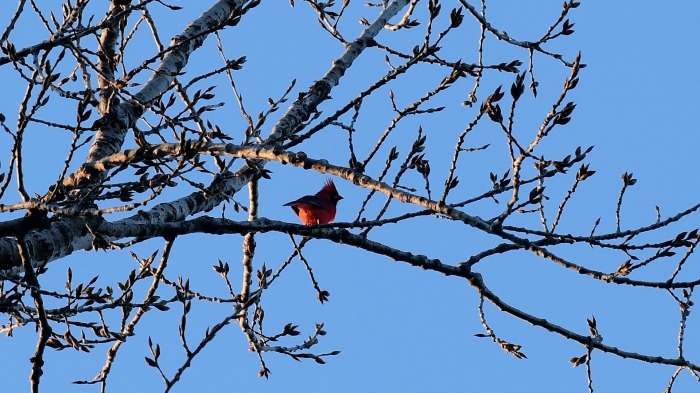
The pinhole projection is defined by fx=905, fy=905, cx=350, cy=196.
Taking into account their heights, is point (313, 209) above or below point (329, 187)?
below

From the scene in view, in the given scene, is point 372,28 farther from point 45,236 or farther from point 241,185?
point 45,236

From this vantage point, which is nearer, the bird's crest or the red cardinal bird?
the red cardinal bird

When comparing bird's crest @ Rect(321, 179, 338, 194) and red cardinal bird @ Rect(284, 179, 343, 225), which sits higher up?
bird's crest @ Rect(321, 179, 338, 194)

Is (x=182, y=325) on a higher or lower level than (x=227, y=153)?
lower

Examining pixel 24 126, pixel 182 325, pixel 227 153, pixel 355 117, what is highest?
pixel 355 117

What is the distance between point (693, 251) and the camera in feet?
12.4

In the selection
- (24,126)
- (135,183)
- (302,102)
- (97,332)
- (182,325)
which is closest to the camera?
(24,126)

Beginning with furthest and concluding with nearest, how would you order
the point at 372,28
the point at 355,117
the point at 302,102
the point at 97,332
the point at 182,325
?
the point at 372,28 → the point at 302,102 → the point at 97,332 → the point at 355,117 → the point at 182,325

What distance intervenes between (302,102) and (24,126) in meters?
2.94

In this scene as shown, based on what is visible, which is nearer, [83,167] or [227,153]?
[227,153]

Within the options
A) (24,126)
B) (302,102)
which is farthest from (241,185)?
(24,126)

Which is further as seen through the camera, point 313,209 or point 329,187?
point 329,187

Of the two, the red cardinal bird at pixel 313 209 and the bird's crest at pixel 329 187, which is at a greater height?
the bird's crest at pixel 329 187

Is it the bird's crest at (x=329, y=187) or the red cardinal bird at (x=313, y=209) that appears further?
the bird's crest at (x=329, y=187)
